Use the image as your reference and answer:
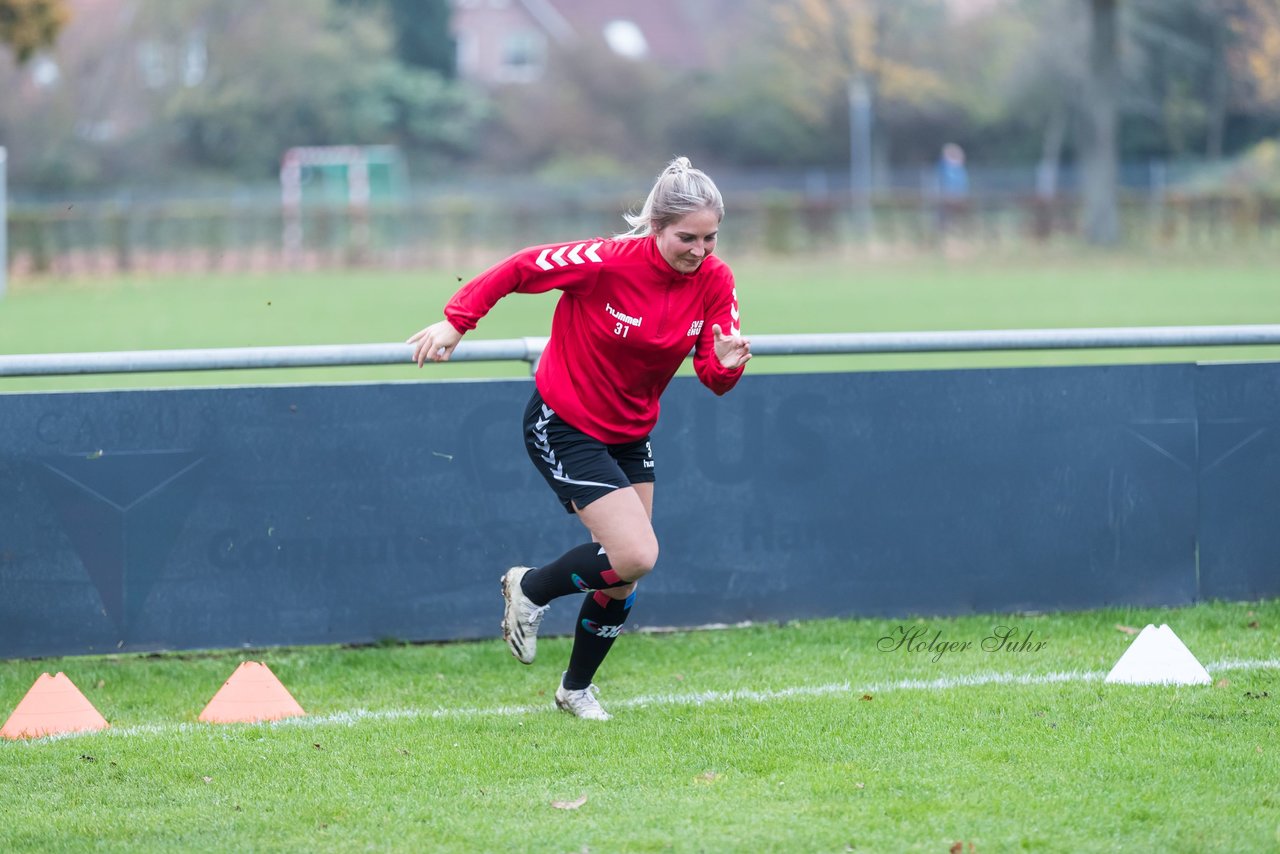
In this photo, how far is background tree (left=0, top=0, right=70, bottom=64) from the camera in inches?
1291

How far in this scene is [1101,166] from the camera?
122 ft

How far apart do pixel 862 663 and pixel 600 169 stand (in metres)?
52.3

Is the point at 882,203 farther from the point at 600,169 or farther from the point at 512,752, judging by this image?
the point at 512,752

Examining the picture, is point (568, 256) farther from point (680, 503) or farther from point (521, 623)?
point (680, 503)

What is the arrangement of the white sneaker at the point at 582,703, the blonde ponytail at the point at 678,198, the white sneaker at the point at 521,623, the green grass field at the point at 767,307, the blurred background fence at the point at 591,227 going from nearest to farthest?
the blonde ponytail at the point at 678,198, the white sneaker at the point at 582,703, the white sneaker at the point at 521,623, the green grass field at the point at 767,307, the blurred background fence at the point at 591,227

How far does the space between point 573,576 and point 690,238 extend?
125 centimetres

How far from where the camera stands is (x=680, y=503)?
21.5 ft

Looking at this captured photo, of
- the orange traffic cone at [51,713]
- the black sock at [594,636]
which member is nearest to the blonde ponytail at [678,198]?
the black sock at [594,636]

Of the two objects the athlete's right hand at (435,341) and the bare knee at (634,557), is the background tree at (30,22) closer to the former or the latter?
the athlete's right hand at (435,341)

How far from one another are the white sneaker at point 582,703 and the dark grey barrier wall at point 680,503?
1.11 meters

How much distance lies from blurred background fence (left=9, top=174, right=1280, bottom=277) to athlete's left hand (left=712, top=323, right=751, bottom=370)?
96.0 ft

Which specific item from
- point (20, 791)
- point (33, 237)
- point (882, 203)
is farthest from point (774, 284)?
point (20, 791)

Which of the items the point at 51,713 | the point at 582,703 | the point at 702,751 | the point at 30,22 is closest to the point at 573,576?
the point at 582,703

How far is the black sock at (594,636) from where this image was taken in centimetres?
540
